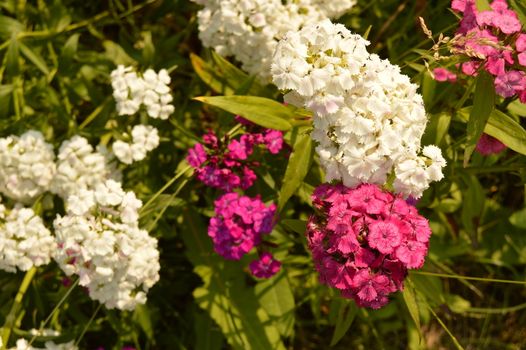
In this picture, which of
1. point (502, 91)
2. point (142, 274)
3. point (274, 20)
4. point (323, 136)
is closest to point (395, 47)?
point (274, 20)

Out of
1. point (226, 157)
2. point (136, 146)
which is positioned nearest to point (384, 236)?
point (226, 157)

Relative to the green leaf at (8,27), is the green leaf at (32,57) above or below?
below

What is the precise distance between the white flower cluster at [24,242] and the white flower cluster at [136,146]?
0.63 meters

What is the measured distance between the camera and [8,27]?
4223mm

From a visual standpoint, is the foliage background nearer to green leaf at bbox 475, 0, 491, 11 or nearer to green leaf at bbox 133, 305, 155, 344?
green leaf at bbox 133, 305, 155, 344

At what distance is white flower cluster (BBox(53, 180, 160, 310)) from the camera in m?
3.30

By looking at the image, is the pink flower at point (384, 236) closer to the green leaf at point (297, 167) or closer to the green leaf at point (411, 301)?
the green leaf at point (411, 301)

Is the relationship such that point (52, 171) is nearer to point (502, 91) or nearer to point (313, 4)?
point (313, 4)

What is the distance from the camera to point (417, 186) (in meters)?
2.86

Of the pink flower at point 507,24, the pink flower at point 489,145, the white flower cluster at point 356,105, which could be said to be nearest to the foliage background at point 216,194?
the pink flower at point 489,145

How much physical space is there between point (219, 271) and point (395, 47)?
2.18 meters

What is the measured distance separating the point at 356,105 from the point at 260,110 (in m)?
0.66

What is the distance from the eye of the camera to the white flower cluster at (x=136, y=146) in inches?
152

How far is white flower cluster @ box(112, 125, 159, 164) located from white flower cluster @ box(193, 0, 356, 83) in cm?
74
